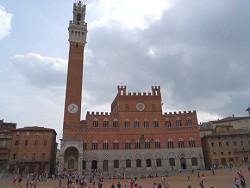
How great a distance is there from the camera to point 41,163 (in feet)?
150

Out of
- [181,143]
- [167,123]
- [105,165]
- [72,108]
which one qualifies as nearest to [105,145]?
[105,165]

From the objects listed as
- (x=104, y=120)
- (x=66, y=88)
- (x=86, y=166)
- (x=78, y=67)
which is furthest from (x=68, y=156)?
(x=78, y=67)

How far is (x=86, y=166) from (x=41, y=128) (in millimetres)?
13579

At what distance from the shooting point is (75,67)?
2039 inches

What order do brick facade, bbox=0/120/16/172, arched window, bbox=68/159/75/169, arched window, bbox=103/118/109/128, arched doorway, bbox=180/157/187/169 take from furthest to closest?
1. arched window, bbox=103/118/109/128
2. arched doorway, bbox=180/157/187/169
3. brick facade, bbox=0/120/16/172
4. arched window, bbox=68/159/75/169

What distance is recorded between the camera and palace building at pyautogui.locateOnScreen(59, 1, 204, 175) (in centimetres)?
4653

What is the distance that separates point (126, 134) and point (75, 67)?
1929 centimetres

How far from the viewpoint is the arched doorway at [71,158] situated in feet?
144

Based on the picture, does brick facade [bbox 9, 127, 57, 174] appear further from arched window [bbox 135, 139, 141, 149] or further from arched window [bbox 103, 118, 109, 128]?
arched window [bbox 135, 139, 141, 149]

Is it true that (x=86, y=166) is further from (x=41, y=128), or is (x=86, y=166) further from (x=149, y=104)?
(x=149, y=104)

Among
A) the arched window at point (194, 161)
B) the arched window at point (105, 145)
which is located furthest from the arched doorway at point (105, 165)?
the arched window at point (194, 161)

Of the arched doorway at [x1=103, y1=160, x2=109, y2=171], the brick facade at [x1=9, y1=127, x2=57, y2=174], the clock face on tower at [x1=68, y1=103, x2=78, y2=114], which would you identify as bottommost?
the arched doorway at [x1=103, y1=160, x2=109, y2=171]

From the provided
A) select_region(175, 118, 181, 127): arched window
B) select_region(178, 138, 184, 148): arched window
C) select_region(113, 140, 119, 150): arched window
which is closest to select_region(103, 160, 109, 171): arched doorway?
select_region(113, 140, 119, 150): arched window

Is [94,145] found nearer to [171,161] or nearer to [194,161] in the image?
[171,161]
